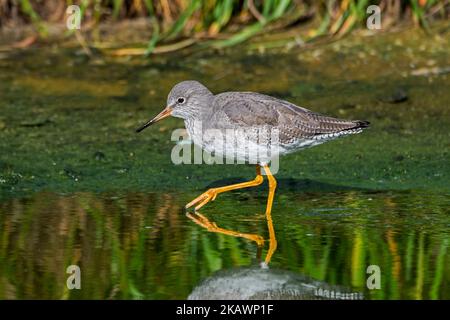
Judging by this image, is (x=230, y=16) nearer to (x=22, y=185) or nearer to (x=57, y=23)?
(x=57, y=23)

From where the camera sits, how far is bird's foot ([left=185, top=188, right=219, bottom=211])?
7.37 m

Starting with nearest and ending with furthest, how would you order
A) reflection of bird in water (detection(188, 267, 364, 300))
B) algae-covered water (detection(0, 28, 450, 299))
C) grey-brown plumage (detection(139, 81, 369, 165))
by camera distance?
reflection of bird in water (detection(188, 267, 364, 300))
algae-covered water (detection(0, 28, 450, 299))
grey-brown plumage (detection(139, 81, 369, 165))

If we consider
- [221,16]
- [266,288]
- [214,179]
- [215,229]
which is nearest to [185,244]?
[215,229]

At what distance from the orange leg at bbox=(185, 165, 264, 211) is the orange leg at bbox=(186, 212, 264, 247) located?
0.37 feet

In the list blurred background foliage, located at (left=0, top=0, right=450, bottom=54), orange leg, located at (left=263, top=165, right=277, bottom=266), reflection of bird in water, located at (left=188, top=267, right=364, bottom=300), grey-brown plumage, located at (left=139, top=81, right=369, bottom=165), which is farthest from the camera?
blurred background foliage, located at (left=0, top=0, right=450, bottom=54)

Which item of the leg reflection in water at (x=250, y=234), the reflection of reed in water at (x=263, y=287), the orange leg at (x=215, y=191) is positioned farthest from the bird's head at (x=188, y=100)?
the reflection of reed in water at (x=263, y=287)

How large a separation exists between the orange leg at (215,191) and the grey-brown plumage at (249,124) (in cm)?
32

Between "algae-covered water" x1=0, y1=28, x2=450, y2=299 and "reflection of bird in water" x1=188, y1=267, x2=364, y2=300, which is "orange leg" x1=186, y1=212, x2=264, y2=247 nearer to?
"algae-covered water" x1=0, y1=28, x2=450, y2=299

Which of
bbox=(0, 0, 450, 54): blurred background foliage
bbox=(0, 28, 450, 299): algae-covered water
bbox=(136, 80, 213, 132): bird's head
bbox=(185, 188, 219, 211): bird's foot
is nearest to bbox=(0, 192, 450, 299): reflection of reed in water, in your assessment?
bbox=(0, 28, 450, 299): algae-covered water

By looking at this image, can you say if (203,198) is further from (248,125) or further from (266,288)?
(266,288)

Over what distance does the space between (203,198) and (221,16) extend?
3.60m

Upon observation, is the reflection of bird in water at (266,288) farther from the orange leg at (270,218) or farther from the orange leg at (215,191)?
the orange leg at (215,191)

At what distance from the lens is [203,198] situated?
746 centimetres
